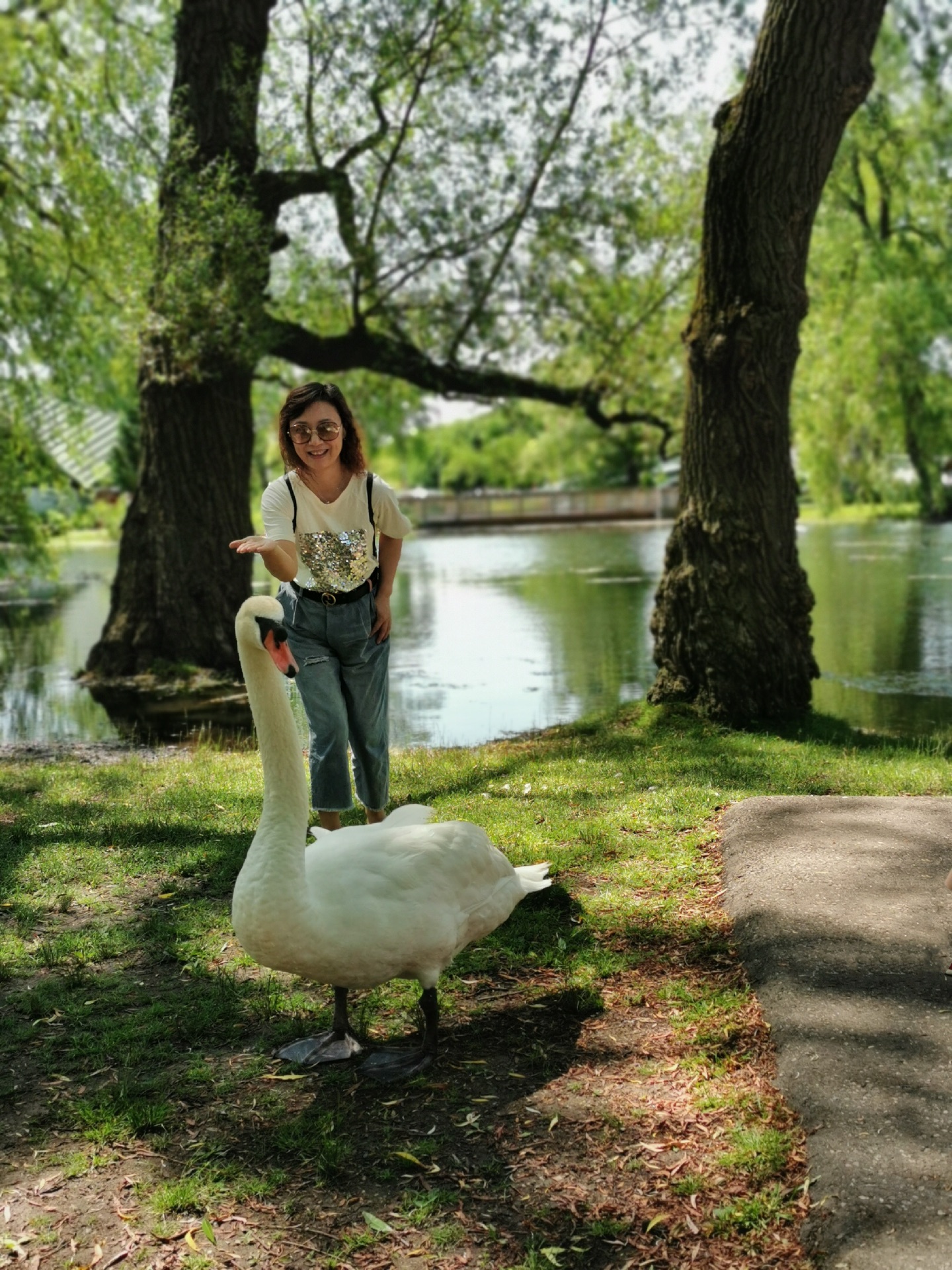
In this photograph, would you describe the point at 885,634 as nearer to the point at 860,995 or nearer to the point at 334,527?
the point at 334,527

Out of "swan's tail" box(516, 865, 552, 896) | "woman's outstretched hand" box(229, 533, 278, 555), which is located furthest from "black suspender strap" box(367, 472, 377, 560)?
"swan's tail" box(516, 865, 552, 896)

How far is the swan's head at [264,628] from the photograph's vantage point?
376 centimetres

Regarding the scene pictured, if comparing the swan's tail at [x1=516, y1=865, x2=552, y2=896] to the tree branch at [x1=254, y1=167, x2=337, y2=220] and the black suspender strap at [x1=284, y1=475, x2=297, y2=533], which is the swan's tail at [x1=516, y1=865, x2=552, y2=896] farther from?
the tree branch at [x1=254, y1=167, x2=337, y2=220]

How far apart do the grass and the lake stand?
4468 millimetres

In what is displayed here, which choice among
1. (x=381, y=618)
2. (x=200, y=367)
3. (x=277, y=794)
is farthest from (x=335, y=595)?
(x=200, y=367)

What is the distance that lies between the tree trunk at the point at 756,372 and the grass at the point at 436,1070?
2.41 m

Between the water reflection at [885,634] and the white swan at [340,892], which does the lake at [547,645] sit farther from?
the white swan at [340,892]

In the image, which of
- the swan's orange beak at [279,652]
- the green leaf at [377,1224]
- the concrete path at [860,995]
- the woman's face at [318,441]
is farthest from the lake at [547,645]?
the green leaf at [377,1224]

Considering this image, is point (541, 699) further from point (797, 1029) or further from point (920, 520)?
point (920, 520)

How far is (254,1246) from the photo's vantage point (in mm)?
2963

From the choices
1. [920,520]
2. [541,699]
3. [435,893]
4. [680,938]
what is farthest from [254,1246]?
[920,520]

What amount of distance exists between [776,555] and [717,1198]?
6216 mm

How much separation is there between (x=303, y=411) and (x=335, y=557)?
0.68 meters

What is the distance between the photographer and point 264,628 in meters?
3.83
